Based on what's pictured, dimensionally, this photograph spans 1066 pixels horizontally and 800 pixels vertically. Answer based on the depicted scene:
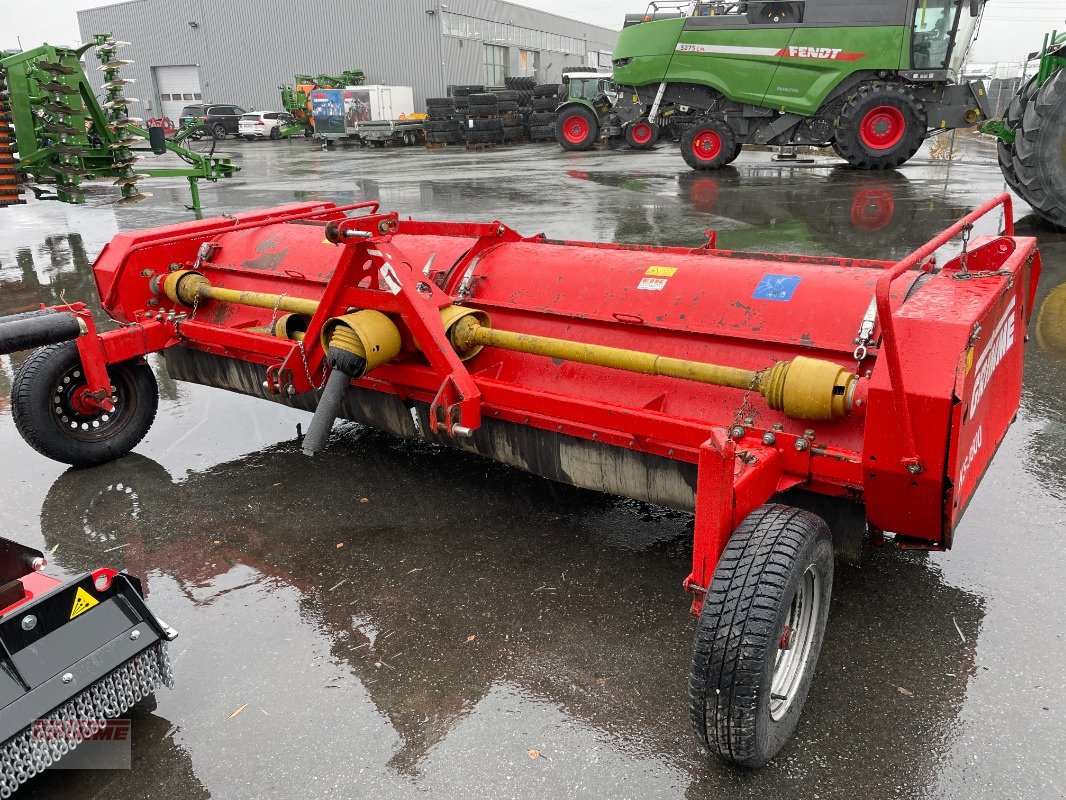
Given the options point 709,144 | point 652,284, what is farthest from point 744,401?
point 709,144

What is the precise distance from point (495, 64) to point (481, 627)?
4147 centimetres

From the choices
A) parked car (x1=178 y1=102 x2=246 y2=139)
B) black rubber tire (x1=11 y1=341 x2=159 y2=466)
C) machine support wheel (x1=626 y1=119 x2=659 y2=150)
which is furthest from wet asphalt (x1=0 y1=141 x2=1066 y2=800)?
parked car (x1=178 y1=102 x2=246 y2=139)

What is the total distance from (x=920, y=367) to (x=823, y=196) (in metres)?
10.7

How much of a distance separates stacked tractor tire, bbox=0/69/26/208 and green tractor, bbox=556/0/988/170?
10.6 m

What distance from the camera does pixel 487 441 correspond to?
3527 mm

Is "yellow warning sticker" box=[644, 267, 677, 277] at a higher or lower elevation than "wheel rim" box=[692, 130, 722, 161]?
higher

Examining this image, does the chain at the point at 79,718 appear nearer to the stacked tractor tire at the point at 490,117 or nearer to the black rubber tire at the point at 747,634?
the black rubber tire at the point at 747,634

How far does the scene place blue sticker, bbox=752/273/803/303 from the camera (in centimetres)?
324

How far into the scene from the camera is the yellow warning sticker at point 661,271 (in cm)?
357

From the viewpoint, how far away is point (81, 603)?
89.4 inches

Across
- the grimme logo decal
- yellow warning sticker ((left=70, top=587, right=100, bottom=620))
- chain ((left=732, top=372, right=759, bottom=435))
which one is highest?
the grimme logo decal

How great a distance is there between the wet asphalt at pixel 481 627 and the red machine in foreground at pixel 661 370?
265mm

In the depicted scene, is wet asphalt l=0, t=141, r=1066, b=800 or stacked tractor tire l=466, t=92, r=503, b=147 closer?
→ wet asphalt l=0, t=141, r=1066, b=800

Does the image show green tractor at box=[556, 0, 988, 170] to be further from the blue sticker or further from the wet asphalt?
the blue sticker
